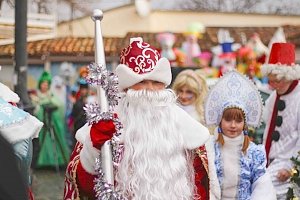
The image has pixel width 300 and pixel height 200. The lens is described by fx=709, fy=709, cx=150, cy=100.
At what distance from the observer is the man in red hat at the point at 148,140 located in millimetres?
3420

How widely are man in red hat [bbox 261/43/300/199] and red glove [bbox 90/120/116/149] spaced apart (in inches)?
113

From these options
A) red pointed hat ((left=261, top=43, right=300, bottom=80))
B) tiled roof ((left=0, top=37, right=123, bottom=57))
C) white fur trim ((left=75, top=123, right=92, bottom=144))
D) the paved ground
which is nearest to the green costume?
the paved ground

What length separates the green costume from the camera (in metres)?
12.3

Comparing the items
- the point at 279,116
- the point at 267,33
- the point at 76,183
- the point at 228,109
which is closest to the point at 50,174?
the point at 279,116

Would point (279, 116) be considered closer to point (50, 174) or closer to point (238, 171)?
point (238, 171)

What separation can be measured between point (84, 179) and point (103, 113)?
42 cm

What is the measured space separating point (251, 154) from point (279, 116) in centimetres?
150

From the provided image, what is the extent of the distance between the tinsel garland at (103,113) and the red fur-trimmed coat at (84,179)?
13 cm

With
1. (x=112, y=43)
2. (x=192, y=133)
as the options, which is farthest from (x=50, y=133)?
(x=112, y=43)

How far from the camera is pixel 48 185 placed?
1067cm

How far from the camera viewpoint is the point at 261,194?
4.32m

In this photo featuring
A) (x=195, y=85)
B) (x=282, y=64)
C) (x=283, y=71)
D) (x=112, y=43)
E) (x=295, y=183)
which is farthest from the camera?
(x=112, y=43)

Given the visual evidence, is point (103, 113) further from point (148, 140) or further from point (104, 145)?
point (148, 140)

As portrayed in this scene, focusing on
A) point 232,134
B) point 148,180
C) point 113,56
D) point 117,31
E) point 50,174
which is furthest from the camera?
point 117,31
